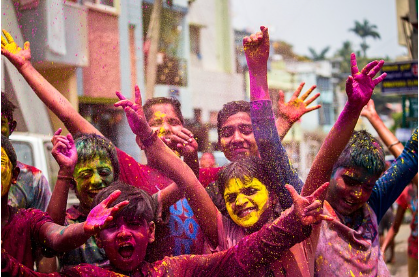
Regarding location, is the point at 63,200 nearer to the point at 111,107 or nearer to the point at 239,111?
the point at 111,107

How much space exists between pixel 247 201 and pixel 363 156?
569 mm

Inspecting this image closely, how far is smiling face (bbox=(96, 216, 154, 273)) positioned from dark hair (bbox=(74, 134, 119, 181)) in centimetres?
32

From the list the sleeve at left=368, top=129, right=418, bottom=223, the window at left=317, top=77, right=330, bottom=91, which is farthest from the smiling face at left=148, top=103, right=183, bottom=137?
the window at left=317, top=77, right=330, bottom=91

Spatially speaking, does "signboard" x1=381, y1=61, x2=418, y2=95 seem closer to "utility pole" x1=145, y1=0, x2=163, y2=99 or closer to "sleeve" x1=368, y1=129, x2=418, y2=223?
"sleeve" x1=368, y1=129, x2=418, y2=223

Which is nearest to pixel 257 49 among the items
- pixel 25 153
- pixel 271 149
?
pixel 271 149

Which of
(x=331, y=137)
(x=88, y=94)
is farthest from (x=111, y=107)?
(x=331, y=137)

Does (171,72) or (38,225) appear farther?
(171,72)

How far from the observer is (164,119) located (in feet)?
6.59

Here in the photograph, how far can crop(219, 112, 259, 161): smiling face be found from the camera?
2.06 metres

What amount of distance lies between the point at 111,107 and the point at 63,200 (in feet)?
1.40

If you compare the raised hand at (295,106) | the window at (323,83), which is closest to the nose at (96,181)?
the raised hand at (295,106)

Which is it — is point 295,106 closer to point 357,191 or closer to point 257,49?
point 357,191

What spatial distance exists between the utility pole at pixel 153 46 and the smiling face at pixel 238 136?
312 mm

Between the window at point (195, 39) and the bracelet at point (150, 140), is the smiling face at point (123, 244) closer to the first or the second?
the bracelet at point (150, 140)
